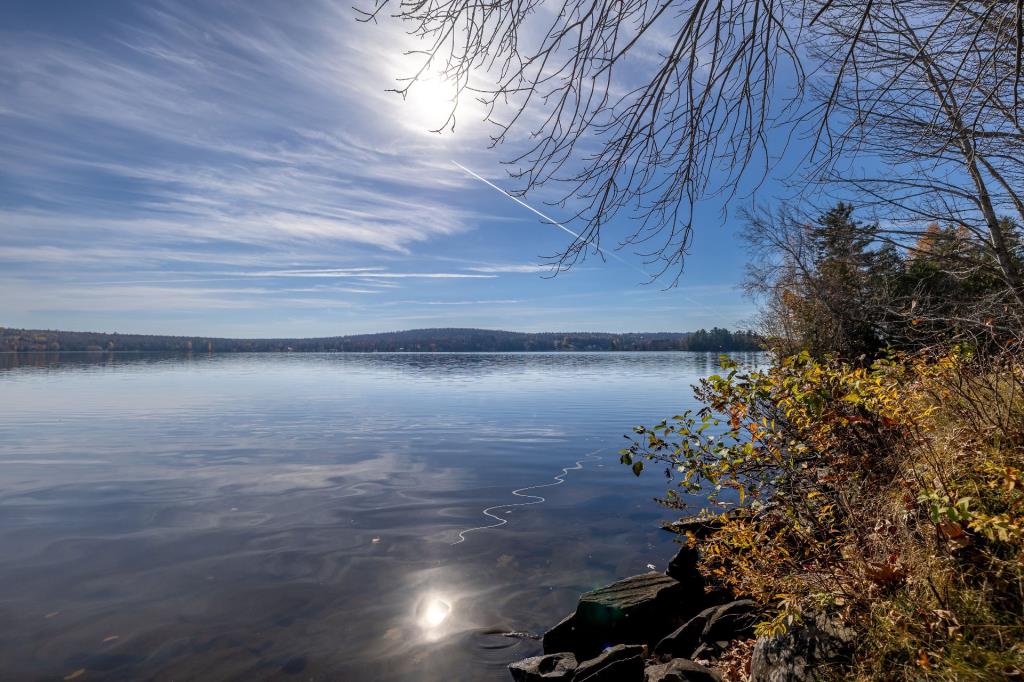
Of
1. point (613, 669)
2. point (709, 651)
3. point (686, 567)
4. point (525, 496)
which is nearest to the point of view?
point (613, 669)

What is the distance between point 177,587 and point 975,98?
50.2 ft

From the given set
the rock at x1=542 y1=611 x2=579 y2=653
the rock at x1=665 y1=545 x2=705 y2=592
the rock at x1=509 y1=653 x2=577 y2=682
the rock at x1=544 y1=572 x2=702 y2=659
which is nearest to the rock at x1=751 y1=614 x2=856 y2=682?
the rock at x1=509 y1=653 x2=577 y2=682

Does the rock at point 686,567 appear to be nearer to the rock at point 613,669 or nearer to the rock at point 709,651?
the rock at point 709,651

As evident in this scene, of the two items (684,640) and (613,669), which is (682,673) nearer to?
(613,669)

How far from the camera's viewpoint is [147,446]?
839 inches

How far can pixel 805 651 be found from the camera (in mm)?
4418

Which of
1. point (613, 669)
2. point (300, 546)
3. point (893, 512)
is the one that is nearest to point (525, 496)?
point (300, 546)

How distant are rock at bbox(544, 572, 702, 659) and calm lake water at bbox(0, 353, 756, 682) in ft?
1.85

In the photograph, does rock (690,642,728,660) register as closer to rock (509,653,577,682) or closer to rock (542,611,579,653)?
rock (509,653,577,682)

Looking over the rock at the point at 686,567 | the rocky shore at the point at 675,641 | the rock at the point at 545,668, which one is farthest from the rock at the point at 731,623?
the rock at the point at 686,567

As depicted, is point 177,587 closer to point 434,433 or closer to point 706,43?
point 706,43

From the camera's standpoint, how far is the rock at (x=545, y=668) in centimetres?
618

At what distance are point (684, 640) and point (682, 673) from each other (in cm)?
174

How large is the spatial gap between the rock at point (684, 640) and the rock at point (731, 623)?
0.53 feet
